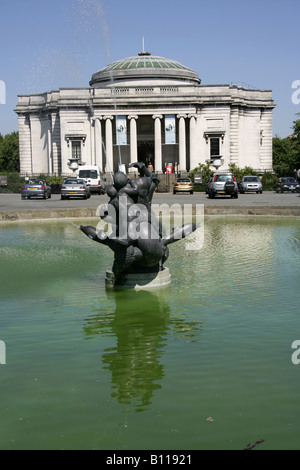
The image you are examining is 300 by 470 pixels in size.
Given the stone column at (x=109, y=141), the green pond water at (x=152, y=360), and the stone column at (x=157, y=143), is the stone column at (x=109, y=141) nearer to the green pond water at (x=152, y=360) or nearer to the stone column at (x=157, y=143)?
the stone column at (x=157, y=143)

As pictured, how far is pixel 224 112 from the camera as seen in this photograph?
67312 millimetres

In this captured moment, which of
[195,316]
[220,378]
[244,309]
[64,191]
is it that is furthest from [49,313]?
[64,191]

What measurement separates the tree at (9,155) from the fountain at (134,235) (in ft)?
327

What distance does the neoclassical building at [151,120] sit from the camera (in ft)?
217

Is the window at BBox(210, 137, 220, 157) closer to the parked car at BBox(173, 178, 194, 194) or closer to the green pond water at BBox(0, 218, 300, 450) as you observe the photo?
the parked car at BBox(173, 178, 194, 194)

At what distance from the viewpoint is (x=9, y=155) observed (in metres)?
108

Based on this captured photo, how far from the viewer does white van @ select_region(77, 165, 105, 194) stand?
45938 mm

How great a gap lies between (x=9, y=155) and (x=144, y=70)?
46347 millimetres

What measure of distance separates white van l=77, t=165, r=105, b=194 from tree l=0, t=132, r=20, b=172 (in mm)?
61864

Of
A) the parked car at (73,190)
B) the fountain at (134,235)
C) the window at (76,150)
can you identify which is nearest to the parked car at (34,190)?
the parked car at (73,190)

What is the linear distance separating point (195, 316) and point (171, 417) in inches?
124

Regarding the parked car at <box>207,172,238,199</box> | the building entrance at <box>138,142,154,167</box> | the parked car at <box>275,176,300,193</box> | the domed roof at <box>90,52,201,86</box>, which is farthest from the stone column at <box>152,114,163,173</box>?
the parked car at <box>207,172,238,199</box>

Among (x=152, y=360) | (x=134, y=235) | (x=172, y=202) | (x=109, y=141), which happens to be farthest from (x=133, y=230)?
(x=109, y=141)
